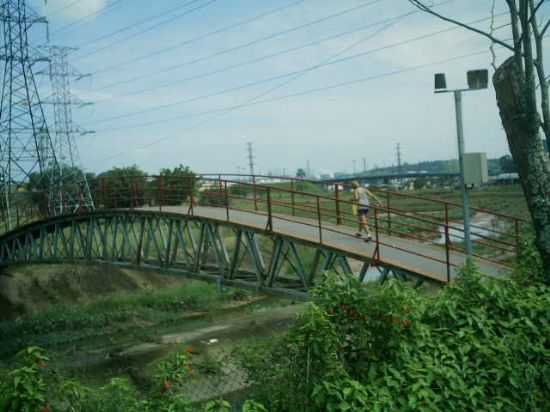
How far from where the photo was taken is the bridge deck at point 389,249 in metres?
11.9

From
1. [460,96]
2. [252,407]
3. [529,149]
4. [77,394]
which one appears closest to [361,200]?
[460,96]

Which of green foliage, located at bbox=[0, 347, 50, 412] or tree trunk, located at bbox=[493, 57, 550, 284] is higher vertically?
tree trunk, located at bbox=[493, 57, 550, 284]

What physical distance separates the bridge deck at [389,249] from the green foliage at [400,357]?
424cm

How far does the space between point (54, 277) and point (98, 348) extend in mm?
11012

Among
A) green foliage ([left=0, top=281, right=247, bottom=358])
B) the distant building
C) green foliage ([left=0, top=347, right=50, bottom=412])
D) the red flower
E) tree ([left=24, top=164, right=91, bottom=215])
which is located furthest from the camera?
tree ([left=24, top=164, right=91, bottom=215])

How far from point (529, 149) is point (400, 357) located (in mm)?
3377

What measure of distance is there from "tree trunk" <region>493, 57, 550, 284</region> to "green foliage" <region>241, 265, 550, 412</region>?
1.13 meters

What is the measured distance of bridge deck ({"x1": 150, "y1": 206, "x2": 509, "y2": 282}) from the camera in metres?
11.9

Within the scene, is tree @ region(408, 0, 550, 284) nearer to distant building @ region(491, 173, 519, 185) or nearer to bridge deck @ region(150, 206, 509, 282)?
bridge deck @ region(150, 206, 509, 282)

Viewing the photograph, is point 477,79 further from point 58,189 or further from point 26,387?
point 58,189

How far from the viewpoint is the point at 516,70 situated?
7832mm

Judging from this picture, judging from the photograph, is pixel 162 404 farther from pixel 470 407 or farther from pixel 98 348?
pixel 98 348

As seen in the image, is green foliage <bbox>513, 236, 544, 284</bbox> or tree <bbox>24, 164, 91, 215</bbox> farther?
tree <bbox>24, 164, 91, 215</bbox>

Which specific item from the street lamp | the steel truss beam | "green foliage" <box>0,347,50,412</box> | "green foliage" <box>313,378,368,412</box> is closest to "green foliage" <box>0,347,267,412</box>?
"green foliage" <box>0,347,50,412</box>
